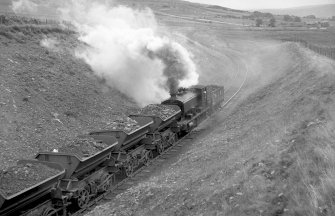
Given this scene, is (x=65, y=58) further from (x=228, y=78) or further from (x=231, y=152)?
(x=228, y=78)

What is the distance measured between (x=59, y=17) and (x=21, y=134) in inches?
1010

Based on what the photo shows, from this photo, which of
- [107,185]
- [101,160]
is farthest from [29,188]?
[107,185]

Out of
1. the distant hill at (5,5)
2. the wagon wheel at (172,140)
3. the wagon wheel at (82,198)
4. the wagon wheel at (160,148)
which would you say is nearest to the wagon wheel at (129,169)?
the wagon wheel at (160,148)

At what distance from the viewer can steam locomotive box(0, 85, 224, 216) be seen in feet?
36.4

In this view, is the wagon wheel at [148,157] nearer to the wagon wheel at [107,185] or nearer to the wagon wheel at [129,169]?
the wagon wheel at [129,169]

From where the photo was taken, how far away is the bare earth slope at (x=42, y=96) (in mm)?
18656

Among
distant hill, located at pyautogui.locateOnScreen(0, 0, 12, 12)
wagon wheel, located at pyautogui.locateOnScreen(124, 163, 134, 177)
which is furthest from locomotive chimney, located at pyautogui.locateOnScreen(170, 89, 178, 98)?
distant hill, located at pyautogui.locateOnScreen(0, 0, 12, 12)

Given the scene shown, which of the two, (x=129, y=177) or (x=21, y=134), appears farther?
(x=21, y=134)

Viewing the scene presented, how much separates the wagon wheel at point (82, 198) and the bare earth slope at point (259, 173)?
1.99 feet

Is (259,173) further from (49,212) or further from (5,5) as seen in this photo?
(5,5)

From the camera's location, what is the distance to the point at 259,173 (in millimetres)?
10227

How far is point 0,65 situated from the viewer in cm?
2350

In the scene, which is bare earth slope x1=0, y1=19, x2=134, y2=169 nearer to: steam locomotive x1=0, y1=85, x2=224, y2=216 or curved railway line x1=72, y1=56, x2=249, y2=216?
steam locomotive x1=0, y1=85, x2=224, y2=216

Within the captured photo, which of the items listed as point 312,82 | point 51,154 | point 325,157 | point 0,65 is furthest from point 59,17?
point 325,157
